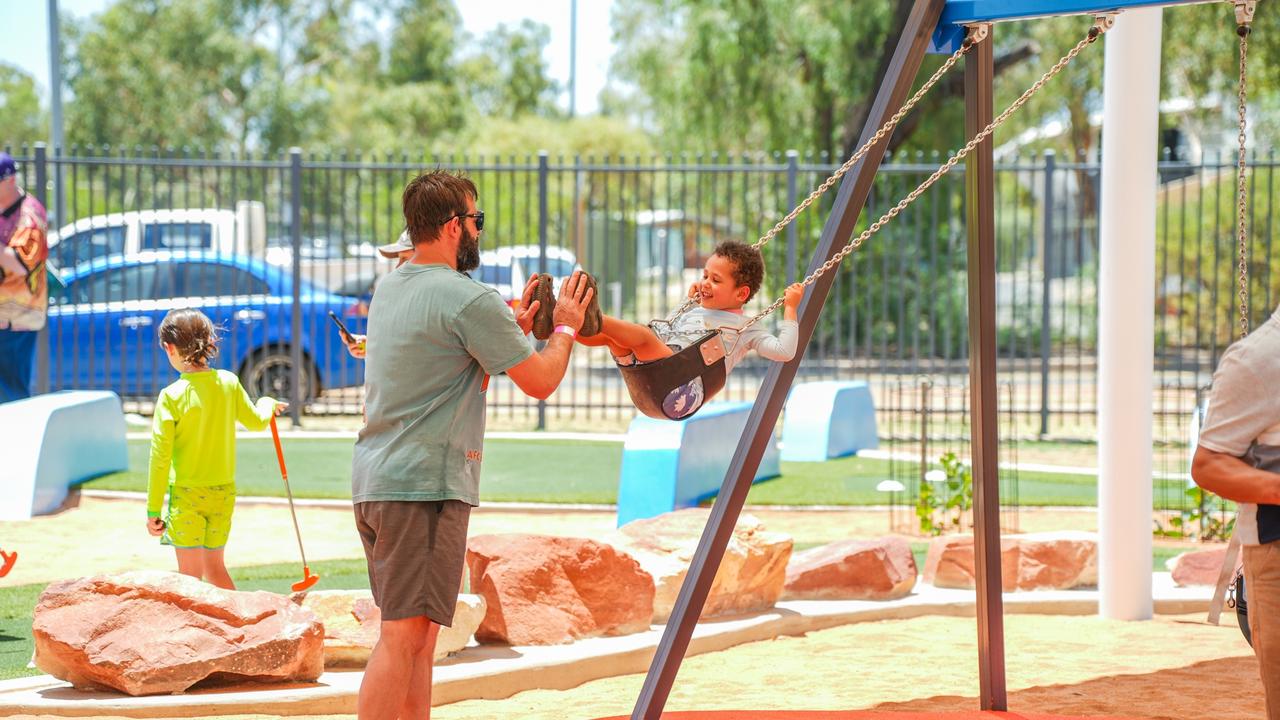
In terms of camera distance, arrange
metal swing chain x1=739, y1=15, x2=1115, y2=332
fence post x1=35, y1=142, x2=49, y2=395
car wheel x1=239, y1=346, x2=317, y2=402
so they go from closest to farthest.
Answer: metal swing chain x1=739, y1=15, x2=1115, y2=332, fence post x1=35, y1=142, x2=49, y2=395, car wheel x1=239, y1=346, x2=317, y2=402

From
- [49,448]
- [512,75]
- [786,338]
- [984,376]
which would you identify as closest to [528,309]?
[786,338]

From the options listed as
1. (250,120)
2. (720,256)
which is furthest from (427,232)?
(250,120)

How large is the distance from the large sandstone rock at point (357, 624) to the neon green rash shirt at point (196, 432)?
0.69 meters

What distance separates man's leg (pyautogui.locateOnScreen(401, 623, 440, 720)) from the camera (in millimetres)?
4074

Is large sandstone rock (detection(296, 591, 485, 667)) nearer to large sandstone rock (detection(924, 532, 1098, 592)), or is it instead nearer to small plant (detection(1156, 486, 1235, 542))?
large sandstone rock (detection(924, 532, 1098, 592))

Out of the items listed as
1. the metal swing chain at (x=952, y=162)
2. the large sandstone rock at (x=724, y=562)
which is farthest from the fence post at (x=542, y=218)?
the metal swing chain at (x=952, y=162)

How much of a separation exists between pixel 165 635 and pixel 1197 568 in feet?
17.3

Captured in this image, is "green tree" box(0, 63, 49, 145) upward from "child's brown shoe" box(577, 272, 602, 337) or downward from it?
upward

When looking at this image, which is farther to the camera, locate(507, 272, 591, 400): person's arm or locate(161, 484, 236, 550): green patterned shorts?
locate(161, 484, 236, 550): green patterned shorts

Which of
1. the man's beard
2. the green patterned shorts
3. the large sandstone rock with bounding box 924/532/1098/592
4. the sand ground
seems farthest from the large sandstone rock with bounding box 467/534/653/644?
the man's beard

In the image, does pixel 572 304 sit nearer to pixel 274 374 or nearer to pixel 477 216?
pixel 477 216

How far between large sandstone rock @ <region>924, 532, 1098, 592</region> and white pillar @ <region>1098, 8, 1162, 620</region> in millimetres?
688

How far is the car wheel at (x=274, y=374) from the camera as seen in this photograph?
1477cm

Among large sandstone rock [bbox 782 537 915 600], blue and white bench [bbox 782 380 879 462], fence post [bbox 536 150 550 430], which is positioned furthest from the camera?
fence post [bbox 536 150 550 430]
